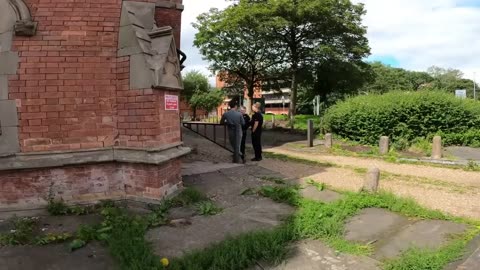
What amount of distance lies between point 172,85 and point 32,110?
2.00m

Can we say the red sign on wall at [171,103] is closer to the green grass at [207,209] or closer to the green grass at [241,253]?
the green grass at [207,209]

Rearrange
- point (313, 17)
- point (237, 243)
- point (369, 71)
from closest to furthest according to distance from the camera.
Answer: point (237, 243) < point (313, 17) < point (369, 71)

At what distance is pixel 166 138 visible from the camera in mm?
6152

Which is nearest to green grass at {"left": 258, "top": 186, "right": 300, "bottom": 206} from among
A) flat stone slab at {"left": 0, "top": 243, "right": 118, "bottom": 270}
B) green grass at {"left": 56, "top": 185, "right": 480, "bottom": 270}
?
green grass at {"left": 56, "top": 185, "right": 480, "bottom": 270}

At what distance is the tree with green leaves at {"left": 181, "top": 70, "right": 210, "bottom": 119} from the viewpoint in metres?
53.7

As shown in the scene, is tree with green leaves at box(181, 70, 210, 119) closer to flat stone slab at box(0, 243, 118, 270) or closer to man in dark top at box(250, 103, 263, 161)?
man in dark top at box(250, 103, 263, 161)

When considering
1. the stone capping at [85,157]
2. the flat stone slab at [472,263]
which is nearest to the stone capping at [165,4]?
the stone capping at [85,157]

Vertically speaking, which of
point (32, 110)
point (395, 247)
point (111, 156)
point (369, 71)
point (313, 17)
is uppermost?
point (313, 17)

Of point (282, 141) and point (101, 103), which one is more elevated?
point (101, 103)

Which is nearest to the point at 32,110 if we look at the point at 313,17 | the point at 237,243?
the point at 237,243

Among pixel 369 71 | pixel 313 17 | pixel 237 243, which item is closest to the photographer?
pixel 237 243

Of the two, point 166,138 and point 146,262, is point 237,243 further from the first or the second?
point 166,138

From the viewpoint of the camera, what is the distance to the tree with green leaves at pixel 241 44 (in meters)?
25.6

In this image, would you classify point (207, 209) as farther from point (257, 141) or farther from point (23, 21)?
point (257, 141)
